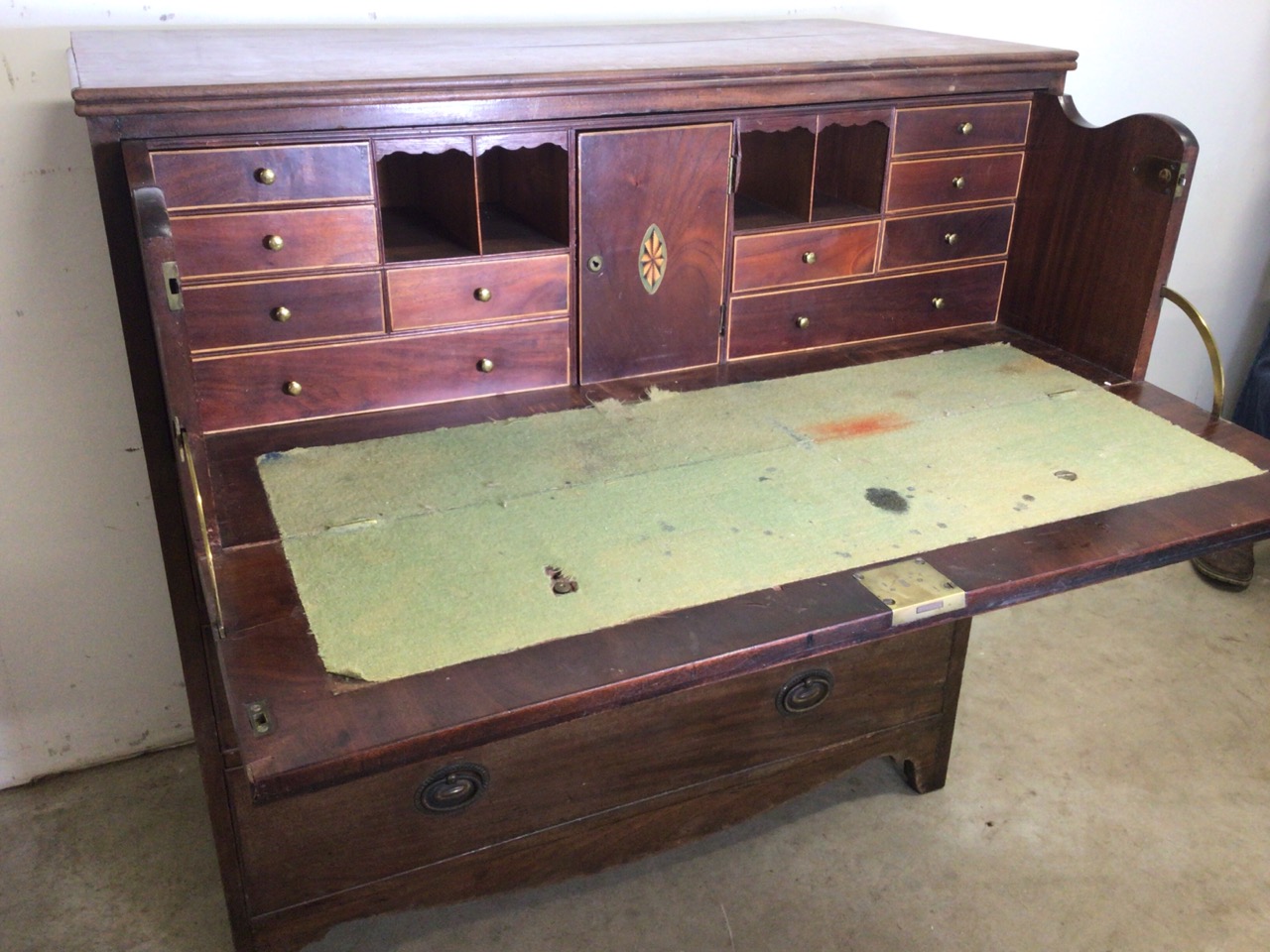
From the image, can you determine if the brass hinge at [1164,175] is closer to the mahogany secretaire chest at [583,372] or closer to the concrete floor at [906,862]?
the mahogany secretaire chest at [583,372]

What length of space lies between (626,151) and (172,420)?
2.17ft

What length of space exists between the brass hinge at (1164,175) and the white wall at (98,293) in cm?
75

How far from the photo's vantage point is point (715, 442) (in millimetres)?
1465

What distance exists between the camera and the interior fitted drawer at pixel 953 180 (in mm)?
1716

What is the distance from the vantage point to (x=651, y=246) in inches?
62.1

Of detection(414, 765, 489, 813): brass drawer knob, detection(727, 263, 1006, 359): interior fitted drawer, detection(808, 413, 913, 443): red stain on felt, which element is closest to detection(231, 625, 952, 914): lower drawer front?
detection(414, 765, 489, 813): brass drawer knob

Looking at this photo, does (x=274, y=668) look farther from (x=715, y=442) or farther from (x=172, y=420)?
(x=715, y=442)

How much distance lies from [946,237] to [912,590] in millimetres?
833

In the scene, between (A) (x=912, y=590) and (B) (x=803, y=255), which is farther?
(B) (x=803, y=255)

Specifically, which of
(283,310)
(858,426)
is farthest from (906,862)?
(283,310)

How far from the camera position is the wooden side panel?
63.5 inches

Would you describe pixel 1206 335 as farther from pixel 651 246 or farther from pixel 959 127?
pixel 651 246

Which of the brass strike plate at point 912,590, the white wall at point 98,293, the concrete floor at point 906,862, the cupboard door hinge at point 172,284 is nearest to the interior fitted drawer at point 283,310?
the cupboard door hinge at point 172,284

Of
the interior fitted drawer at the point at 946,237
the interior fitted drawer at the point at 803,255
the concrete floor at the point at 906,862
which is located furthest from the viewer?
the concrete floor at the point at 906,862
